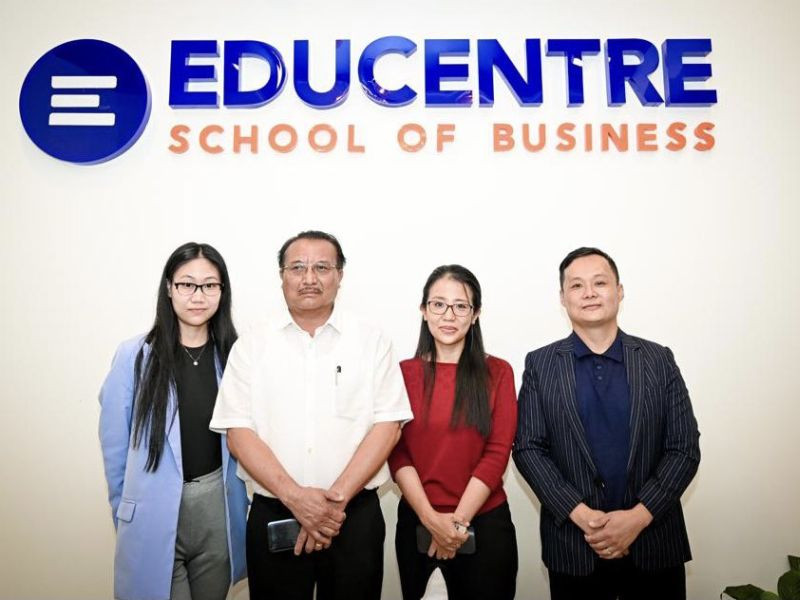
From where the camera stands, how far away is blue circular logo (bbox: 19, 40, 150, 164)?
3.11 m

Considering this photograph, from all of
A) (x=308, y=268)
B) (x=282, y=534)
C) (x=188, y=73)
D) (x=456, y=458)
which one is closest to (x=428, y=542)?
(x=456, y=458)

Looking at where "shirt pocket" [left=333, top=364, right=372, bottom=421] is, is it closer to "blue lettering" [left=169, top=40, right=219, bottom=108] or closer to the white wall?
the white wall

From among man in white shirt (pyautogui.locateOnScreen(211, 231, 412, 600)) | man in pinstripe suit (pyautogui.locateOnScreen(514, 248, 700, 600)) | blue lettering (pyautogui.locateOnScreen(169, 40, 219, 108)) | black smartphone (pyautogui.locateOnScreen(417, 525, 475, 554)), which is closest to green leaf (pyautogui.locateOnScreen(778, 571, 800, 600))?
man in pinstripe suit (pyautogui.locateOnScreen(514, 248, 700, 600))

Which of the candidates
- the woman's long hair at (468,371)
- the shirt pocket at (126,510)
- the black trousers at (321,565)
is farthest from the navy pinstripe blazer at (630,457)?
the shirt pocket at (126,510)

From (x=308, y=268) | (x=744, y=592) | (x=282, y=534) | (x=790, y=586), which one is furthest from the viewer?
(x=744, y=592)

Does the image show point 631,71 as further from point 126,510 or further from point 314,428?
point 126,510

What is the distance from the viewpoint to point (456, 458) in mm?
2113

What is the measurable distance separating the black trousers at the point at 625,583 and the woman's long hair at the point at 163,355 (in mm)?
1654

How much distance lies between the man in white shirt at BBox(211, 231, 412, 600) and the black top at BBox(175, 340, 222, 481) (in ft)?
0.49

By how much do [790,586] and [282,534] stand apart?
7.92 ft

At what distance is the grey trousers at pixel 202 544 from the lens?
83.6 inches

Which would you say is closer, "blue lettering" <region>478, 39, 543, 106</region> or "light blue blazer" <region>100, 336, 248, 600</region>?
"light blue blazer" <region>100, 336, 248, 600</region>

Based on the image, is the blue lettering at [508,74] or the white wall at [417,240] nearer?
the white wall at [417,240]

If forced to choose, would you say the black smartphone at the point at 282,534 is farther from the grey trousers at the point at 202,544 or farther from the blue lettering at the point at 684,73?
the blue lettering at the point at 684,73
